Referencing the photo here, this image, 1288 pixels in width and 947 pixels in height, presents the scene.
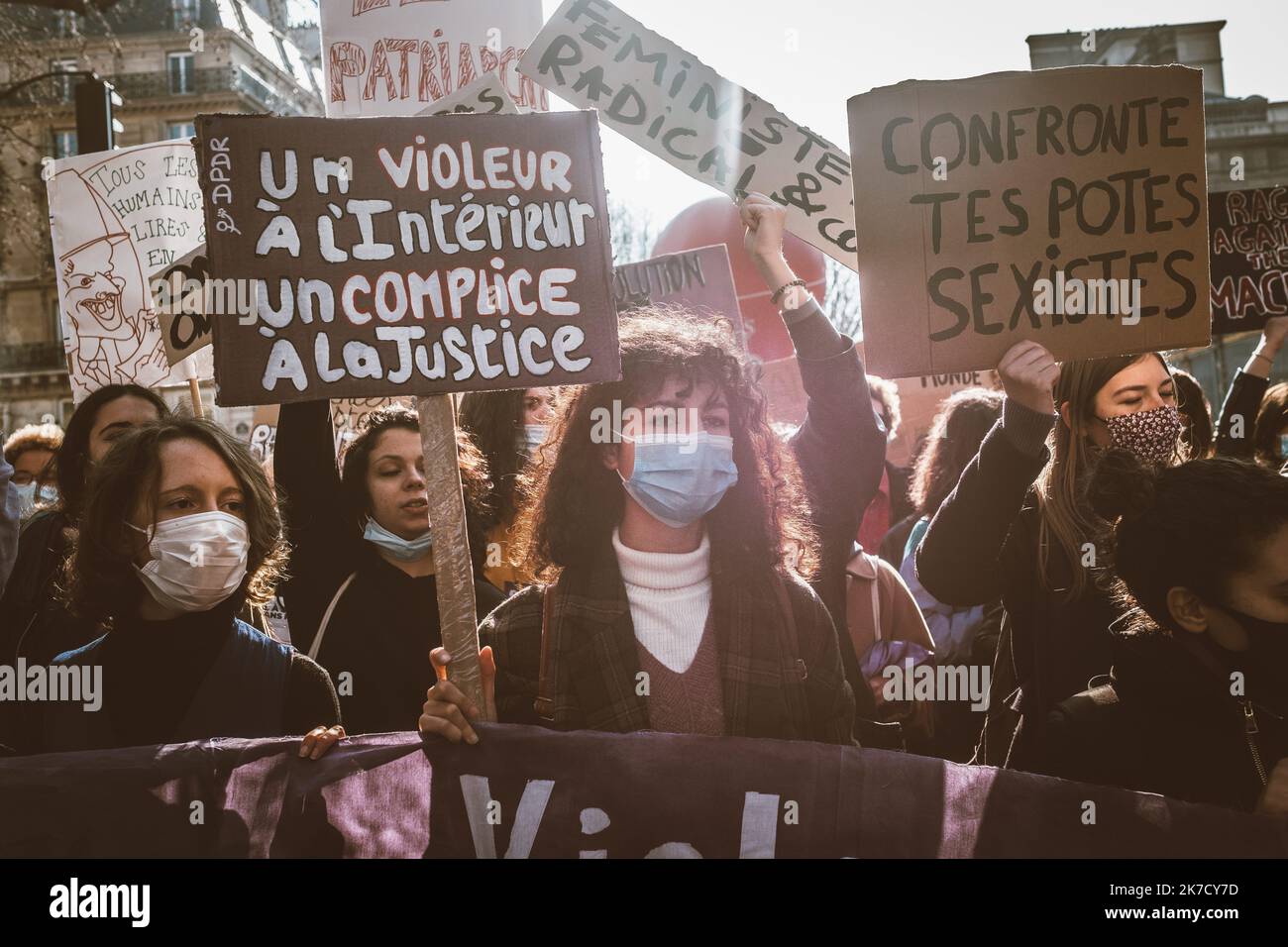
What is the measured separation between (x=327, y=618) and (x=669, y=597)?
3.85 feet

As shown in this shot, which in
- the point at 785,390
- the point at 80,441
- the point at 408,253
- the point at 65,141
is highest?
the point at 65,141

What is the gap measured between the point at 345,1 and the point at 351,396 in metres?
2.59

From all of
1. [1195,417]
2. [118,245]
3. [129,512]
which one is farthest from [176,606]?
→ [1195,417]

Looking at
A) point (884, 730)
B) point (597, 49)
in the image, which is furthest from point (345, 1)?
point (884, 730)

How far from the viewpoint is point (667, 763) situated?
240 centimetres

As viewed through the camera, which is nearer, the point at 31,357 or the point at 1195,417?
the point at 1195,417

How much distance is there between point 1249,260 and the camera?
454 cm

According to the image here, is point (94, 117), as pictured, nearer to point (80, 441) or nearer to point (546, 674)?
point (80, 441)

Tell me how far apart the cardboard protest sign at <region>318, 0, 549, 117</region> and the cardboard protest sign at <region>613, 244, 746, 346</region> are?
784 millimetres

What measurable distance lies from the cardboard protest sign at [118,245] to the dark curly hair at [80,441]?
69cm

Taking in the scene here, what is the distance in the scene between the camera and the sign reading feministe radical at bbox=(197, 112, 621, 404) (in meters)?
2.63

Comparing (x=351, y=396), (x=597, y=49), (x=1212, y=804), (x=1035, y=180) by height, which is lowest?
(x=1212, y=804)

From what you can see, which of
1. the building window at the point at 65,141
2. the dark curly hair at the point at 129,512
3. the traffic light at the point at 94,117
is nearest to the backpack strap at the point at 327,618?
the dark curly hair at the point at 129,512

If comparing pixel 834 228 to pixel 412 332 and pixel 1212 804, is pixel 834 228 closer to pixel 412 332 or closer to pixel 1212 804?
pixel 412 332
